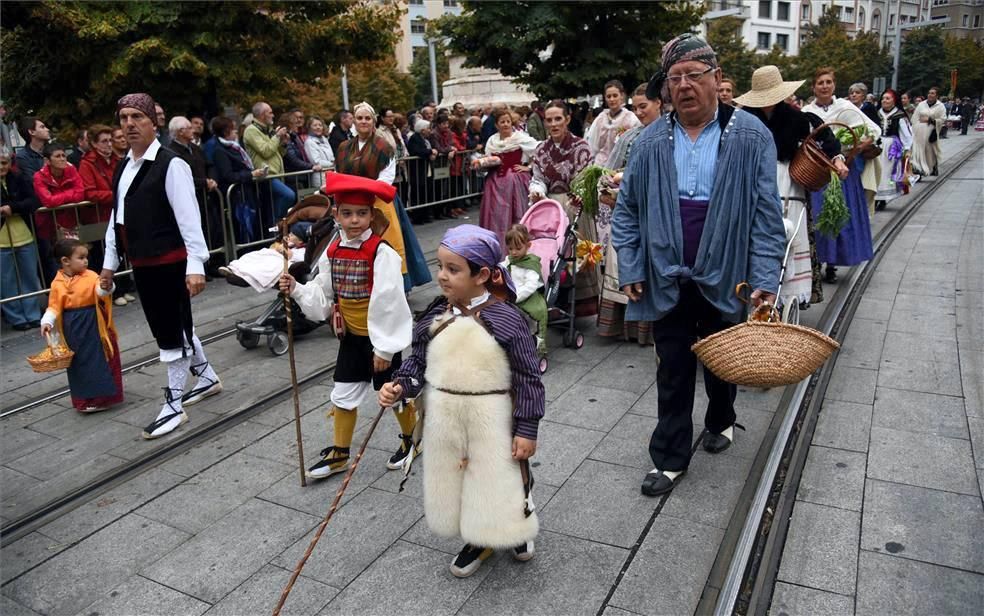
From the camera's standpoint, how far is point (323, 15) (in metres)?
13.6

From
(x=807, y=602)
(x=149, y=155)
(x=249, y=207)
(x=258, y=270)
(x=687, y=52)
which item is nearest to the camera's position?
(x=807, y=602)

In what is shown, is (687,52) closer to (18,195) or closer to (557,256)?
(557,256)

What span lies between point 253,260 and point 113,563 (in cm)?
274

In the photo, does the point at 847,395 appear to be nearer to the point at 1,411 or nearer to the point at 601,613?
the point at 601,613

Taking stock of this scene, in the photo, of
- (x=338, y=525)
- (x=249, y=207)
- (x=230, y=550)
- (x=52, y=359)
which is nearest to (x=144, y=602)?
(x=230, y=550)

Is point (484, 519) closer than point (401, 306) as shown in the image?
Yes

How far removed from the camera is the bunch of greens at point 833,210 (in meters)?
6.31

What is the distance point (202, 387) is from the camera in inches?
235

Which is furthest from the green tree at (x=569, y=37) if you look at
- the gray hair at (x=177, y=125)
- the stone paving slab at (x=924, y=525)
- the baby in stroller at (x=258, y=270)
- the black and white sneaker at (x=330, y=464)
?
the stone paving slab at (x=924, y=525)

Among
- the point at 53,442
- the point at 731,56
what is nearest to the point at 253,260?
the point at 53,442

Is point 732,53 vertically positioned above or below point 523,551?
above

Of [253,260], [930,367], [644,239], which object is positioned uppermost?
[644,239]

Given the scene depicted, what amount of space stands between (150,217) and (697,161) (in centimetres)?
343

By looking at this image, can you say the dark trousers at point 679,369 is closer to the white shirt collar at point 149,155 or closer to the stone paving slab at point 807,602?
the stone paving slab at point 807,602
